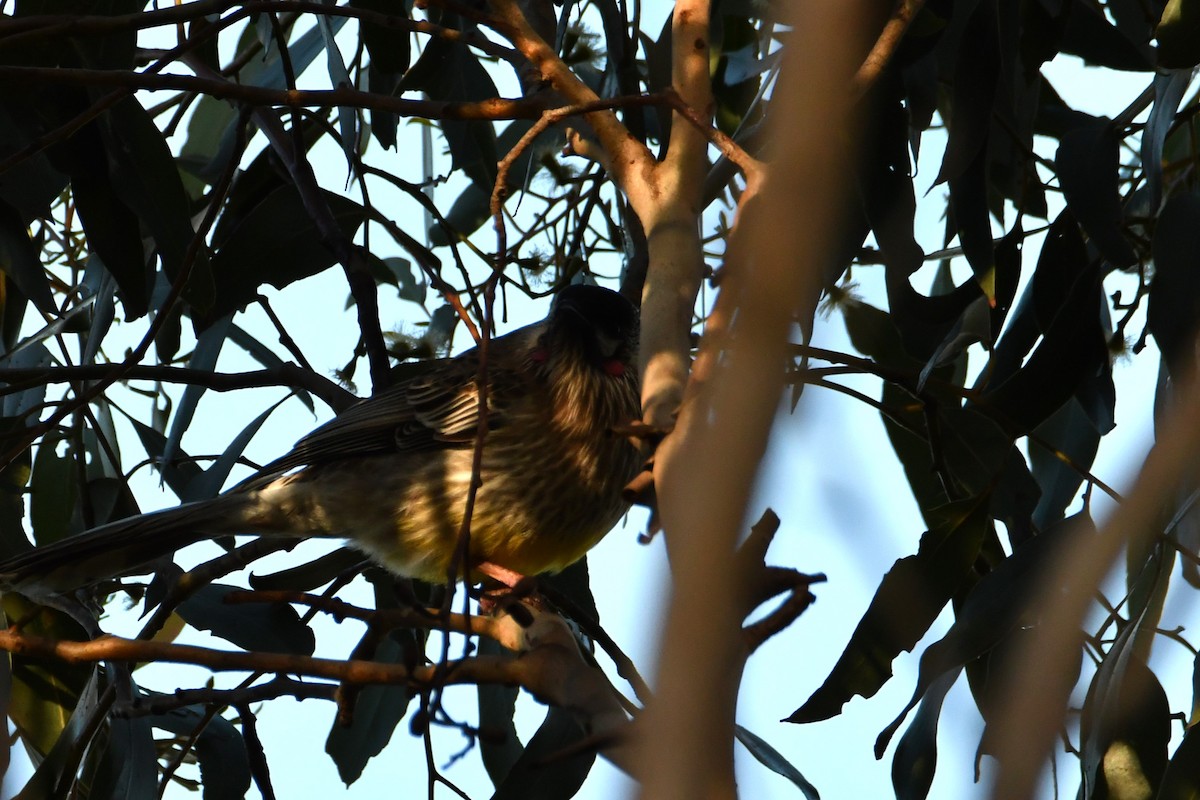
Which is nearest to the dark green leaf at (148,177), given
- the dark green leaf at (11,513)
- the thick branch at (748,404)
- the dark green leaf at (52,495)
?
the dark green leaf at (11,513)

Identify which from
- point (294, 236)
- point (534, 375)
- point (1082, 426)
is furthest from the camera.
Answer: point (534, 375)

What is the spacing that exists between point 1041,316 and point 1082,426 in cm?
43

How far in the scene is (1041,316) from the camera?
84.7 inches

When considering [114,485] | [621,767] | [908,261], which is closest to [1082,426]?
[908,261]

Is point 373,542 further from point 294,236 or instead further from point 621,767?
point 621,767

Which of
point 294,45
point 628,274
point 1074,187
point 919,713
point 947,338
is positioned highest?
point 294,45

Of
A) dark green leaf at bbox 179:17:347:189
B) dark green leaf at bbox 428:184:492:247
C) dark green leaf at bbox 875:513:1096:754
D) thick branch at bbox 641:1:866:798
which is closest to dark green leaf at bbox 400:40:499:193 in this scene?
dark green leaf at bbox 179:17:347:189

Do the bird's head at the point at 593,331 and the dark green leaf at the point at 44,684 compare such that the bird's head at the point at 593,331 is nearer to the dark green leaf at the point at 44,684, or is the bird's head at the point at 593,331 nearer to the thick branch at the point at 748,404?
the dark green leaf at the point at 44,684

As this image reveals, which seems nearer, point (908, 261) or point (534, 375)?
point (908, 261)

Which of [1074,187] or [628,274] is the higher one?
[628,274]

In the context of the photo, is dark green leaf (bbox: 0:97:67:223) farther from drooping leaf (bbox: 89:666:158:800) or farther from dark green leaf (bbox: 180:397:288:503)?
drooping leaf (bbox: 89:666:158:800)

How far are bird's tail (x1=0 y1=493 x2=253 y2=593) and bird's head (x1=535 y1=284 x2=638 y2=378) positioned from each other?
794 mm

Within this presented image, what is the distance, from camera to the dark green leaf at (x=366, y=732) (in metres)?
2.69

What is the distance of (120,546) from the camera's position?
101 inches
